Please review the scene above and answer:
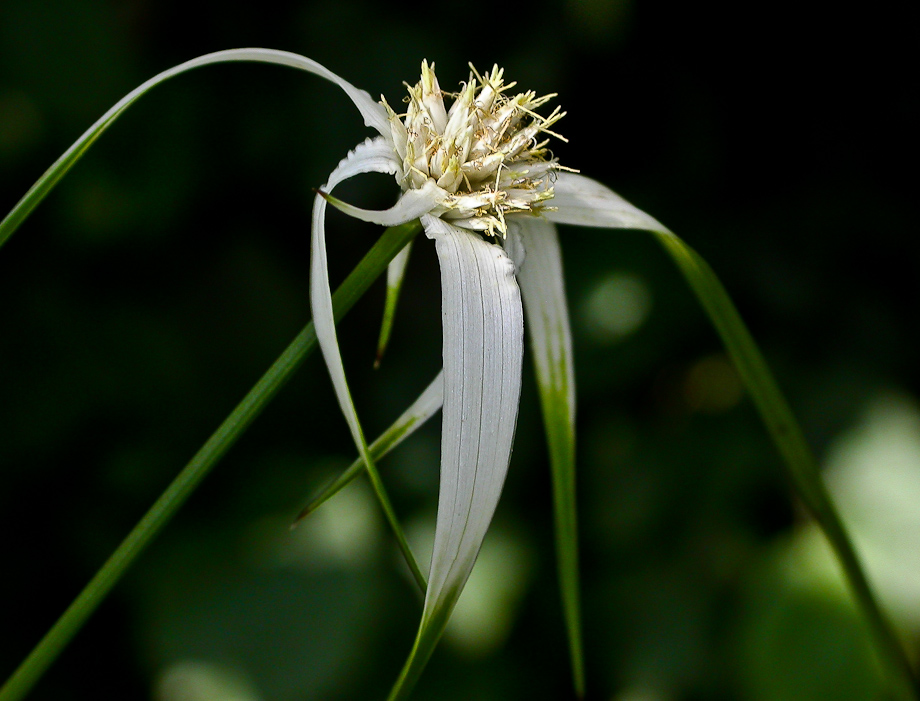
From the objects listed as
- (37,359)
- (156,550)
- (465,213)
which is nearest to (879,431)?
(465,213)

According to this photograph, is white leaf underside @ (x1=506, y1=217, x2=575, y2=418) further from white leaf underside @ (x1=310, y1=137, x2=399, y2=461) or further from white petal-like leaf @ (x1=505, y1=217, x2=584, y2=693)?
white leaf underside @ (x1=310, y1=137, x2=399, y2=461)

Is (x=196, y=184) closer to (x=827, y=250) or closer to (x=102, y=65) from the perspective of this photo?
(x=102, y=65)

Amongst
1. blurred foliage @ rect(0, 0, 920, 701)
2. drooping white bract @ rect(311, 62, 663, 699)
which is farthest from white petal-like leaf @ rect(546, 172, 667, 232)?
blurred foliage @ rect(0, 0, 920, 701)

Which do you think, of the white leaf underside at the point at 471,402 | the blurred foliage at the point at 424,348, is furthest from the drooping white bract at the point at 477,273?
the blurred foliage at the point at 424,348

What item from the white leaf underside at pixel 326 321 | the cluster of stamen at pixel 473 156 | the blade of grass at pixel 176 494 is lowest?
the blade of grass at pixel 176 494

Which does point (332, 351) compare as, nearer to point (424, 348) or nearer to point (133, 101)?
point (133, 101)

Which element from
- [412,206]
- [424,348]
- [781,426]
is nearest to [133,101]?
[412,206]

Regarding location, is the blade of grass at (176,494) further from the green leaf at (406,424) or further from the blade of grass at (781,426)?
the blade of grass at (781,426)
